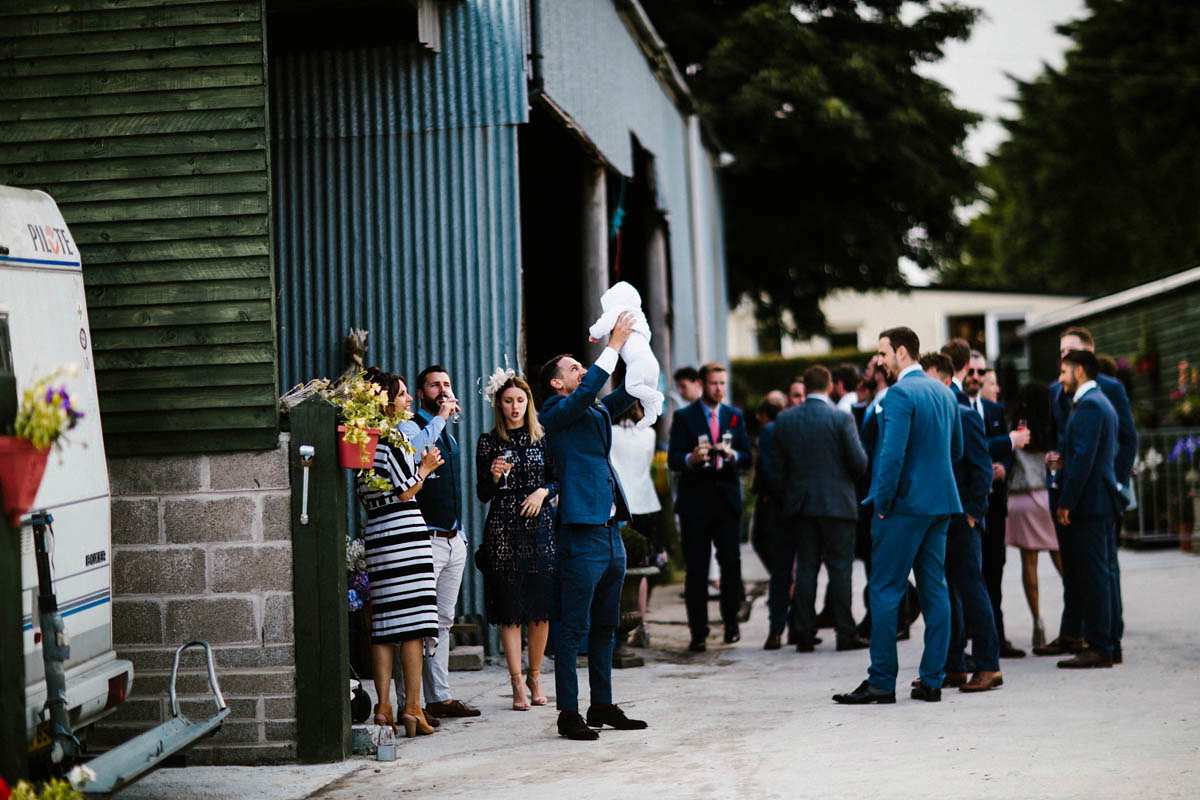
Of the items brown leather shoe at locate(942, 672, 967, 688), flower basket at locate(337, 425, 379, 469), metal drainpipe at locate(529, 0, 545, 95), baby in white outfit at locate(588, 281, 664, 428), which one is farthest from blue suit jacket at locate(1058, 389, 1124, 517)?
flower basket at locate(337, 425, 379, 469)

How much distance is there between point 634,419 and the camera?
1042 centimetres

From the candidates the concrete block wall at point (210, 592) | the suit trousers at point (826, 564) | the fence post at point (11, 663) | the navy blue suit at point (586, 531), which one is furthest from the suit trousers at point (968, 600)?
the fence post at point (11, 663)

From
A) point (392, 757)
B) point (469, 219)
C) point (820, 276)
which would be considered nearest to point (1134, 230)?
point (820, 276)

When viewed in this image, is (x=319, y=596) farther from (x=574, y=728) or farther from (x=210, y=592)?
(x=574, y=728)

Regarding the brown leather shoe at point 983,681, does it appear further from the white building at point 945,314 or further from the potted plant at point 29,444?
the white building at point 945,314

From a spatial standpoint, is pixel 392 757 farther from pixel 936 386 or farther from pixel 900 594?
pixel 936 386

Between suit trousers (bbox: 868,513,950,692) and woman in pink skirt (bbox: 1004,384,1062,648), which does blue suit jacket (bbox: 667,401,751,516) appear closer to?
woman in pink skirt (bbox: 1004,384,1062,648)

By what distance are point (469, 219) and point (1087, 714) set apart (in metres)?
5.14

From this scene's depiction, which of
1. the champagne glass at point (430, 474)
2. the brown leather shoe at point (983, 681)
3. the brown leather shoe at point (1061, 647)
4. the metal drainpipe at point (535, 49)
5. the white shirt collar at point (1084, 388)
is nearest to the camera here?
the champagne glass at point (430, 474)

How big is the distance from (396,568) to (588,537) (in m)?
0.98

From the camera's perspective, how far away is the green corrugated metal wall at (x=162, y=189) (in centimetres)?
665

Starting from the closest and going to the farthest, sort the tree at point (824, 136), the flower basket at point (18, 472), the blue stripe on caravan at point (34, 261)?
the flower basket at point (18, 472) < the blue stripe on caravan at point (34, 261) < the tree at point (824, 136)

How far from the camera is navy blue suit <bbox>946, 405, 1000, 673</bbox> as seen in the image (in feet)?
27.3

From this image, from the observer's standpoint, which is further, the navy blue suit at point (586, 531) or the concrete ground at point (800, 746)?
the navy blue suit at point (586, 531)
